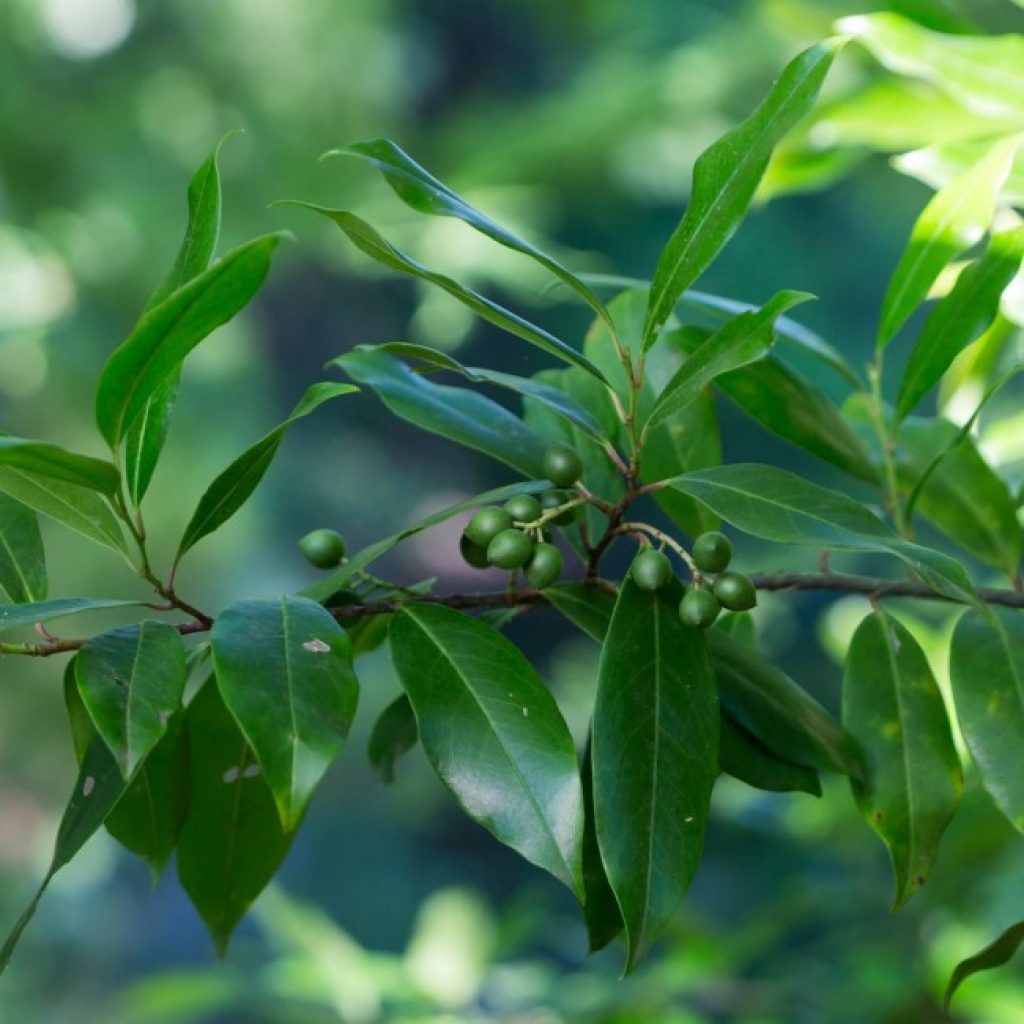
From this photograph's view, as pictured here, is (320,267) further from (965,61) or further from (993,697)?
(993,697)

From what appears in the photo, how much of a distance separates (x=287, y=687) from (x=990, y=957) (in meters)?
0.24

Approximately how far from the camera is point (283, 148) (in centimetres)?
362

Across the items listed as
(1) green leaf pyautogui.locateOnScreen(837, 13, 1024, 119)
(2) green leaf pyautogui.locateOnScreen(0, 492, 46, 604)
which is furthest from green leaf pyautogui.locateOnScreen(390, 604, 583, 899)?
(1) green leaf pyautogui.locateOnScreen(837, 13, 1024, 119)

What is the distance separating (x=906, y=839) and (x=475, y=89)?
468 cm

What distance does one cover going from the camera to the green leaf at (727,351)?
1.14ft

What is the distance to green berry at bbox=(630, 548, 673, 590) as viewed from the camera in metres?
0.37

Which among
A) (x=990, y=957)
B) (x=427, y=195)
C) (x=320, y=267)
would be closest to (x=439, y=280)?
(x=427, y=195)

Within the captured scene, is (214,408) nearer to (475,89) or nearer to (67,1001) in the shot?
(67,1001)

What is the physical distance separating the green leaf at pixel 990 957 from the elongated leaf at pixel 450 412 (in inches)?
7.8

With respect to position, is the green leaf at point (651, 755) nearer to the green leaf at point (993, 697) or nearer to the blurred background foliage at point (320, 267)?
the green leaf at point (993, 697)

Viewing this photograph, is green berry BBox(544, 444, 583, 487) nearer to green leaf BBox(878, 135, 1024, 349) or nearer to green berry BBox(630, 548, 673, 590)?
green berry BBox(630, 548, 673, 590)

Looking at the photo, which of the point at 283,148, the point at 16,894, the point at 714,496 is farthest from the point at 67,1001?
the point at 714,496

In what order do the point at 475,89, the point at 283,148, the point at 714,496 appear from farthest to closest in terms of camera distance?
the point at 475,89 → the point at 283,148 → the point at 714,496

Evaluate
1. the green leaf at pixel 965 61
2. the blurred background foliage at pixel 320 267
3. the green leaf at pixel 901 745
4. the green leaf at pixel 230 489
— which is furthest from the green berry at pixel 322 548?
the blurred background foliage at pixel 320 267
